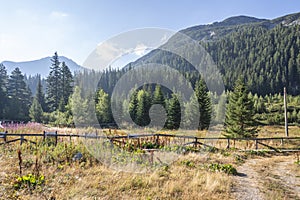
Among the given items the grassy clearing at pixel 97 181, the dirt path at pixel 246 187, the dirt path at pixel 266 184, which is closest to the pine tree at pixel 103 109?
the grassy clearing at pixel 97 181

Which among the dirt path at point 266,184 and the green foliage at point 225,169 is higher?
the green foliage at point 225,169

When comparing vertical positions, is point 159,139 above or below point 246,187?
above

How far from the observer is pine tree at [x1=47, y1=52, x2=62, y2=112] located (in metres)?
47.1

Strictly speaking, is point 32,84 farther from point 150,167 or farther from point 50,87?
point 150,167

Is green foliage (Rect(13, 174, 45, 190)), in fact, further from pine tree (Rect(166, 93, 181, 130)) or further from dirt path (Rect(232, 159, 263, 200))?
pine tree (Rect(166, 93, 181, 130))

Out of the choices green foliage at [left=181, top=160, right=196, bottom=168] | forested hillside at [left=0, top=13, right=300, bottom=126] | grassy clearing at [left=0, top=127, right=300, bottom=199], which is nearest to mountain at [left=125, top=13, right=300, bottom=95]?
forested hillside at [left=0, top=13, right=300, bottom=126]

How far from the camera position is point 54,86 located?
156ft

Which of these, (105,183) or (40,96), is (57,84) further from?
(105,183)

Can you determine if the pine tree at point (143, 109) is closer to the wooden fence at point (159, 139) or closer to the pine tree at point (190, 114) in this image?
the pine tree at point (190, 114)

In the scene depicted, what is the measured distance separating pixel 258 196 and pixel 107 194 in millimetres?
3497

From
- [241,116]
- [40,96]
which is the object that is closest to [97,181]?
[241,116]

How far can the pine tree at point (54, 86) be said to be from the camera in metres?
47.1

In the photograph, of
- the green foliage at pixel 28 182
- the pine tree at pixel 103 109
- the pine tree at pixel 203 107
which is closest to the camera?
the green foliage at pixel 28 182

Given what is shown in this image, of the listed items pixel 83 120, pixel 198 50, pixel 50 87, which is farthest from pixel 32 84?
pixel 83 120
